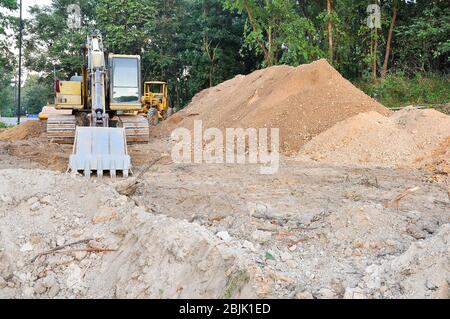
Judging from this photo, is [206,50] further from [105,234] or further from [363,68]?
[105,234]

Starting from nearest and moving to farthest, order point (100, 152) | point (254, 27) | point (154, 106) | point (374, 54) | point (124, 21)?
1. point (100, 152)
2. point (374, 54)
3. point (254, 27)
4. point (154, 106)
5. point (124, 21)

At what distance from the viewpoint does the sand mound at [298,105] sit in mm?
12430

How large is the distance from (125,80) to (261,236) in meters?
7.11

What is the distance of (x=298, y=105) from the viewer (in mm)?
12992

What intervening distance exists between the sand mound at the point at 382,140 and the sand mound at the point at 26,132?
385 inches

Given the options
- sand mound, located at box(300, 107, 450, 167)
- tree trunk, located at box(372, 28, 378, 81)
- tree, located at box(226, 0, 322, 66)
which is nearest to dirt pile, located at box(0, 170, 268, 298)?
sand mound, located at box(300, 107, 450, 167)

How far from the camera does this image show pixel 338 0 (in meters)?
21.0

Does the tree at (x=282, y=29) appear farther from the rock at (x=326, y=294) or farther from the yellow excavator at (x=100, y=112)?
the rock at (x=326, y=294)

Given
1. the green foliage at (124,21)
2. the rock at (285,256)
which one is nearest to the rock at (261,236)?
the rock at (285,256)

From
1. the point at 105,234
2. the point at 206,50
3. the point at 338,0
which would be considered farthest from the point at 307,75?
the point at 206,50

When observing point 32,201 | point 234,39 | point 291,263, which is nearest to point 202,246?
point 291,263

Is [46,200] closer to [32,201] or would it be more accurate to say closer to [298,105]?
[32,201]

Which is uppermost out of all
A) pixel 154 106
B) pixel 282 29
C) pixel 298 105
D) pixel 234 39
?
pixel 234 39

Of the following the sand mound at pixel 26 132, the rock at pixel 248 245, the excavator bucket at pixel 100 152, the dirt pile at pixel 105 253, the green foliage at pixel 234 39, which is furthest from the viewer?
the green foliage at pixel 234 39
